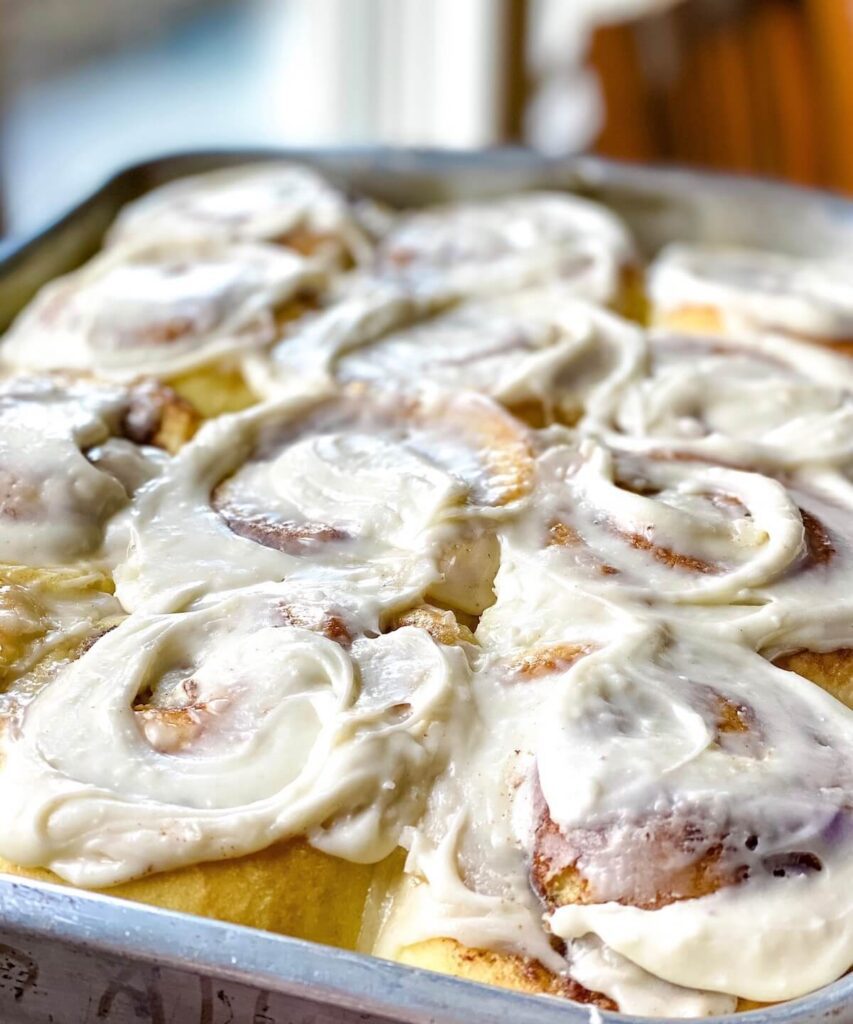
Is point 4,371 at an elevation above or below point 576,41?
below

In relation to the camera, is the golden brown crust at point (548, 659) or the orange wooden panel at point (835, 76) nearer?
the golden brown crust at point (548, 659)

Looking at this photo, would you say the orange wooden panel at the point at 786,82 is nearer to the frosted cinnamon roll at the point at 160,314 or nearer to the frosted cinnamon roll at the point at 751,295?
the frosted cinnamon roll at the point at 751,295

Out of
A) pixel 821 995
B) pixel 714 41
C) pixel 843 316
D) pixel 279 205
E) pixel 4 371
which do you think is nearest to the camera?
pixel 821 995

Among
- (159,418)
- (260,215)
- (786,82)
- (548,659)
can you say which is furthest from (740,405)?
(786,82)

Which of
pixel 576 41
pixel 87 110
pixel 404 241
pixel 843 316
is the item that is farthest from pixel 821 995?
pixel 87 110

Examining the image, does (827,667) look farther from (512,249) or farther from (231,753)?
(512,249)

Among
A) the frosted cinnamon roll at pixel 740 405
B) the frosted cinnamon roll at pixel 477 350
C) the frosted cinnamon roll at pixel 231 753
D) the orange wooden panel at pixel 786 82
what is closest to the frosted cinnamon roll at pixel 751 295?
the frosted cinnamon roll at pixel 740 405

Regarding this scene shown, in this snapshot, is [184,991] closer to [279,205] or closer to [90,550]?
[90,550]

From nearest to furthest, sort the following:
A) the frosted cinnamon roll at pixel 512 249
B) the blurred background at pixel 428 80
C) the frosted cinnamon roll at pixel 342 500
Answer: the frosted cinnamon roll at pixel 342 500, the frosted cinnamon roll at pixel 512 249, the blurred background at pixel 428 80
